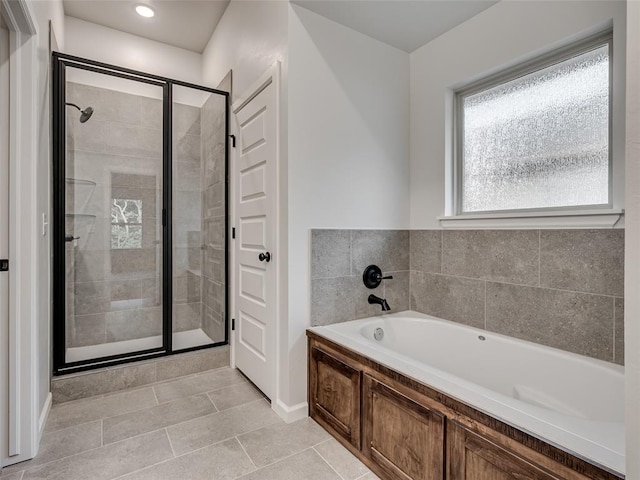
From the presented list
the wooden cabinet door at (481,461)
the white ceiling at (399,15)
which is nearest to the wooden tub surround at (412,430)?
the wooden cabinet door at (481,461)

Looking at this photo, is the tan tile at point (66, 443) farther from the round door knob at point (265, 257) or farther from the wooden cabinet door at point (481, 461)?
the wooden cabinet door at point (481, 461)

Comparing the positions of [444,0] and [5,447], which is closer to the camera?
[5,447]

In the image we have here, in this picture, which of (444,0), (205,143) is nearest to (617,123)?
(444,0)

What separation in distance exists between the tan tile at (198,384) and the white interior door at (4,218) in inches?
33.7

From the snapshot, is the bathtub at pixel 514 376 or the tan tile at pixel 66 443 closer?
the bathtub at pixel 514 376

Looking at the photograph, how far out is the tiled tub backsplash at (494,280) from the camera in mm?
1661

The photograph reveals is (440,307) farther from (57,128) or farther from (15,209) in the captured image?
(57,128)

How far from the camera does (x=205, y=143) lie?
3.03 metres

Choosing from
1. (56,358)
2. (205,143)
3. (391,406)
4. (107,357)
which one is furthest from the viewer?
(205,143)

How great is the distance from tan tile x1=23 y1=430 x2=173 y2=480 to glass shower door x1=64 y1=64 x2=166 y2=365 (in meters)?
0.95

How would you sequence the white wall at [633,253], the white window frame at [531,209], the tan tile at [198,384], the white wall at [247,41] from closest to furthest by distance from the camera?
the white wall at [633,253]
the white window frame at [531,209]
the white wall at [247,41]
the tan tile at [198,384]

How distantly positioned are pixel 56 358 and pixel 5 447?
2.63ft

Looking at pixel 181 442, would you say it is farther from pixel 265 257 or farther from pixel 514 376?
pixel 514 376

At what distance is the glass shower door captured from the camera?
2.58 metres
